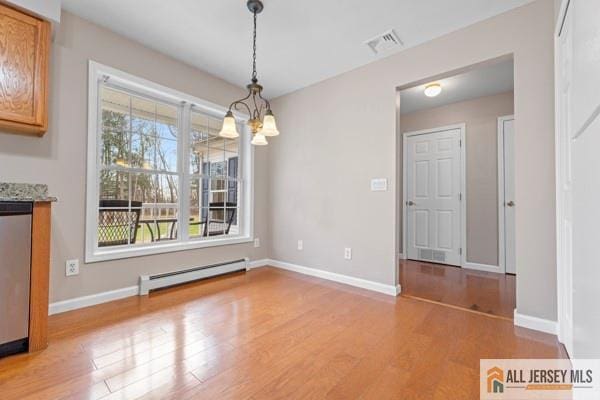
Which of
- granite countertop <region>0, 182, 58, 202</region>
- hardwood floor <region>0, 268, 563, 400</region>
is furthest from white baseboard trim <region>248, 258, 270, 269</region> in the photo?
granite countertop <region>0, 182, 58, 202</region>

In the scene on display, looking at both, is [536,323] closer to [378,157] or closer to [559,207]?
[559,207]

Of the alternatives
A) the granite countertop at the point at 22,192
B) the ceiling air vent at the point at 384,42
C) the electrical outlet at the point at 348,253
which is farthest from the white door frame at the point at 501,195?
the granite countertop at the point at 22,192

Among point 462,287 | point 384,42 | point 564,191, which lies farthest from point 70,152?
point 462,287

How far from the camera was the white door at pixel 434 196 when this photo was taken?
4133 mm

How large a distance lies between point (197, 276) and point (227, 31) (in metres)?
2.65

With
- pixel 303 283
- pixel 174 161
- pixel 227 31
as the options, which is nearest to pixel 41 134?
pixel 174 161

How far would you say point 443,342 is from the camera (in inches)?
71.3

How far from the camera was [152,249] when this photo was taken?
9.24 ft

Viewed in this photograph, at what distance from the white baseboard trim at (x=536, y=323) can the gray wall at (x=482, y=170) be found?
6.65 feet

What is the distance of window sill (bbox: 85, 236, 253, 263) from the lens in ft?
8.01

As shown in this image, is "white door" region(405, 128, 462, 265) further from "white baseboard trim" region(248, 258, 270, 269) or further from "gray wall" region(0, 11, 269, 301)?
"gray wall" region(0, 11, 269, 301)

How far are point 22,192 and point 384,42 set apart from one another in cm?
317

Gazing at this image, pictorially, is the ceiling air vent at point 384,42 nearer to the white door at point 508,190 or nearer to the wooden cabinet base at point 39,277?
the white door at point 508,190

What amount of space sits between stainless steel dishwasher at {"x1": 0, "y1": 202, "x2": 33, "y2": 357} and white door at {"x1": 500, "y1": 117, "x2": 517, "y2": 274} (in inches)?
199
